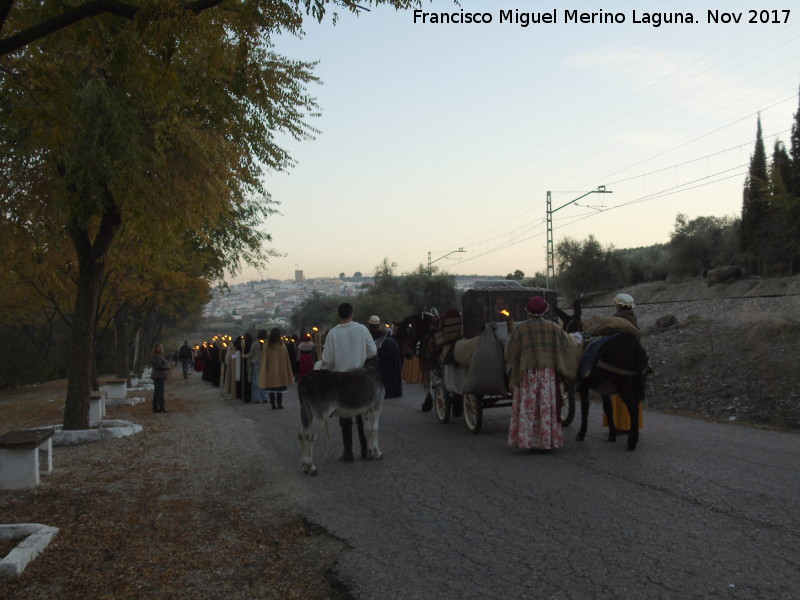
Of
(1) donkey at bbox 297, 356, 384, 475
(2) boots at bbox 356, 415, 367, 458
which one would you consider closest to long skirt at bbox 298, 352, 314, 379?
(2) boots at bbox 356, 415, 367, 458

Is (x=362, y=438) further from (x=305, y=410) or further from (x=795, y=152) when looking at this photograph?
(x=795, y=152)

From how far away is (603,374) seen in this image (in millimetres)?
9297

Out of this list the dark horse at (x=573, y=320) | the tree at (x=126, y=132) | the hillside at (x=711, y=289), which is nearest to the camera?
the tree at (x=126, y=132)

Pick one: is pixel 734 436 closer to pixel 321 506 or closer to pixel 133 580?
pixel 321 506

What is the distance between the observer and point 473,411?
11352mm

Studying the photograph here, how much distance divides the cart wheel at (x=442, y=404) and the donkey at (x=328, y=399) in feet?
11.7

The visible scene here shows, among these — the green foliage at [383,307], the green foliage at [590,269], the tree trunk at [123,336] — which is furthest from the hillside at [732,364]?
the green foliage at [383,307]

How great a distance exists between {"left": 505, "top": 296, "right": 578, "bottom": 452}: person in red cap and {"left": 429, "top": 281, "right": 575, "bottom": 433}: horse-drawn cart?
1010 mm

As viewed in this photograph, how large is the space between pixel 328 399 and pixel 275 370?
33.4ft

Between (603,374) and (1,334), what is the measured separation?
37.2 metres

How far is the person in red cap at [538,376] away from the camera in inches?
361

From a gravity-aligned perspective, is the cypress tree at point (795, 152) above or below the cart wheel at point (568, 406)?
above

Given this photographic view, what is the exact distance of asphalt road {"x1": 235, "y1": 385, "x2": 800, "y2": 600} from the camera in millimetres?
4766

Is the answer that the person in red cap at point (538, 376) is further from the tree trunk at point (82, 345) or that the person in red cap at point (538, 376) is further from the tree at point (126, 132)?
the tree trunk at point (82, 345)
